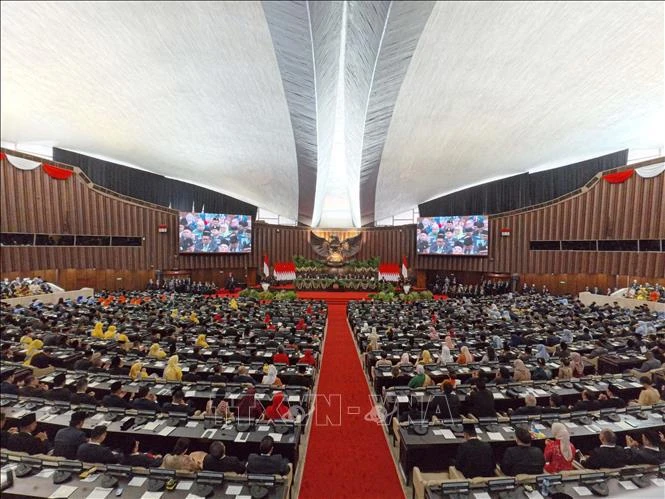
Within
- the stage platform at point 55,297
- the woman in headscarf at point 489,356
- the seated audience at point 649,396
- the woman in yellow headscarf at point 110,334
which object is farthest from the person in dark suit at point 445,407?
the stage platform at point 55,297

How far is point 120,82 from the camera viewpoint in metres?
10.2

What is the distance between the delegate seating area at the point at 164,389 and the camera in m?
3.73

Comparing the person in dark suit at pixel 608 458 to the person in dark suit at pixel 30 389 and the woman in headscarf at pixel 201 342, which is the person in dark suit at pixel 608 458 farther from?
the woman in headscarf at pixel 201 342

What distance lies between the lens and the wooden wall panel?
669 inches

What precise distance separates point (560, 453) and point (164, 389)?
605 centimetres

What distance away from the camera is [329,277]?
85.2ft

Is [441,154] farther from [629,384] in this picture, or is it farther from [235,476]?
[235,476]

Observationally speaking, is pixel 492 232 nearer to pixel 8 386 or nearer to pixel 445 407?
pixel 445 407

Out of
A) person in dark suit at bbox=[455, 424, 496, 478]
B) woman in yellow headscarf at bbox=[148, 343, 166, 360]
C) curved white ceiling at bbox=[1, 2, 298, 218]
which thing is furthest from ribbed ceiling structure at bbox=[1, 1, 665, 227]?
person in dark suit at bbox=[455, 424, 496, 478]

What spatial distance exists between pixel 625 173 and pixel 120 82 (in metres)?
22.9

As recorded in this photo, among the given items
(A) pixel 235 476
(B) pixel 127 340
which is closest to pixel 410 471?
(A) pixel 235 476

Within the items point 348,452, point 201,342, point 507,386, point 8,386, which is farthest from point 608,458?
point 201,342

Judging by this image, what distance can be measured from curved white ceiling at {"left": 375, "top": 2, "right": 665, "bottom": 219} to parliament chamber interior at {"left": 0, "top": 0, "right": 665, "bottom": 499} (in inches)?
4.3

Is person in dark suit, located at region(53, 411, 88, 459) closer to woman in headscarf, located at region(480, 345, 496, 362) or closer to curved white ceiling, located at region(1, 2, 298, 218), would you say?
curved white ceiling, located at region(1, 2, 298, 218)
